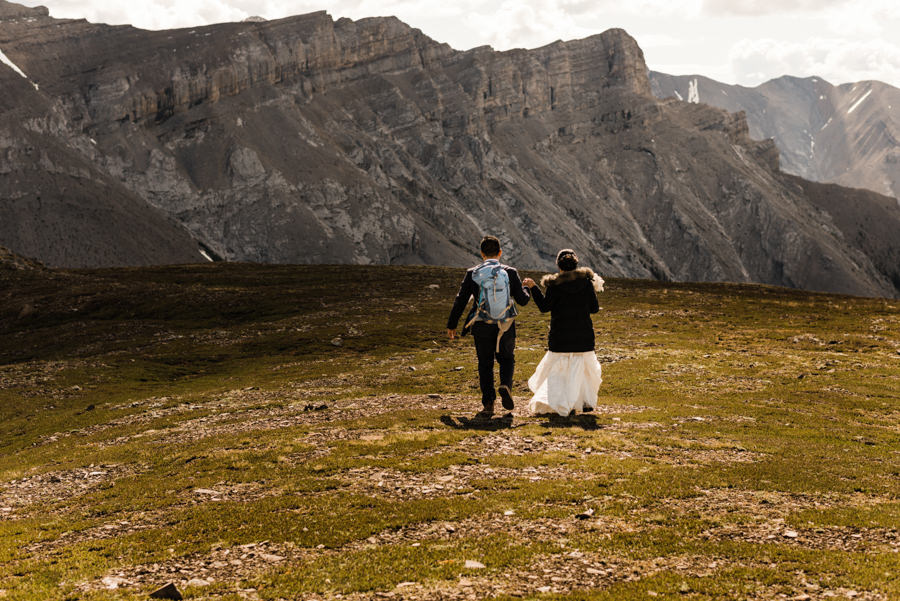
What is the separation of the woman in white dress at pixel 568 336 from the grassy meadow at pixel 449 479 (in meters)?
1.16

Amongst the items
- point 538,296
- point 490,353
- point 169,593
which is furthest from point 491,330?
point 169,593

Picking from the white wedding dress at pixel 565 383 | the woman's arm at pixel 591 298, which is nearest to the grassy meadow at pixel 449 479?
the white wedding dress at pixel 565 383

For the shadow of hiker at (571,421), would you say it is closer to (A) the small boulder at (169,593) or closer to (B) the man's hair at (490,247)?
(B) the man's hair at (490,247)

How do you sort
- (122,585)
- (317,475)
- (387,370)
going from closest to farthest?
(122,585) < (317,475) < (387,370)

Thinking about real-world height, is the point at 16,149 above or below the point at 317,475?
above

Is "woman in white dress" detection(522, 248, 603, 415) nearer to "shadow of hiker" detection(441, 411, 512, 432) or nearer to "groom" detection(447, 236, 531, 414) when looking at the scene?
"groom" detection(447, 236, 531, 414)

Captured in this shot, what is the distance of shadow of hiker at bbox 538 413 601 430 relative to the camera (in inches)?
769

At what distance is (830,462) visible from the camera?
53.3 feet

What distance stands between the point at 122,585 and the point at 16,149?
724 ft

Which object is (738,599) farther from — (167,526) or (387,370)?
(387,370)

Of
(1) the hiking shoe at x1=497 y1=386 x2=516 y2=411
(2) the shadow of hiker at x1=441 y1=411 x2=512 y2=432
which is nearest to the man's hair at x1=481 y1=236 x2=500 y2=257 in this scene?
(1) the hiking shoe at x1=497 y1=386 x2=516 y2=411

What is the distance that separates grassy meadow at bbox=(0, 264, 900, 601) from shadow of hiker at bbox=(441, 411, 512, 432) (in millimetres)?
146

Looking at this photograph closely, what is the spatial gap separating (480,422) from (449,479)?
18.1ft

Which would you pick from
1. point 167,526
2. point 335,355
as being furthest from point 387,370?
point 167,526
